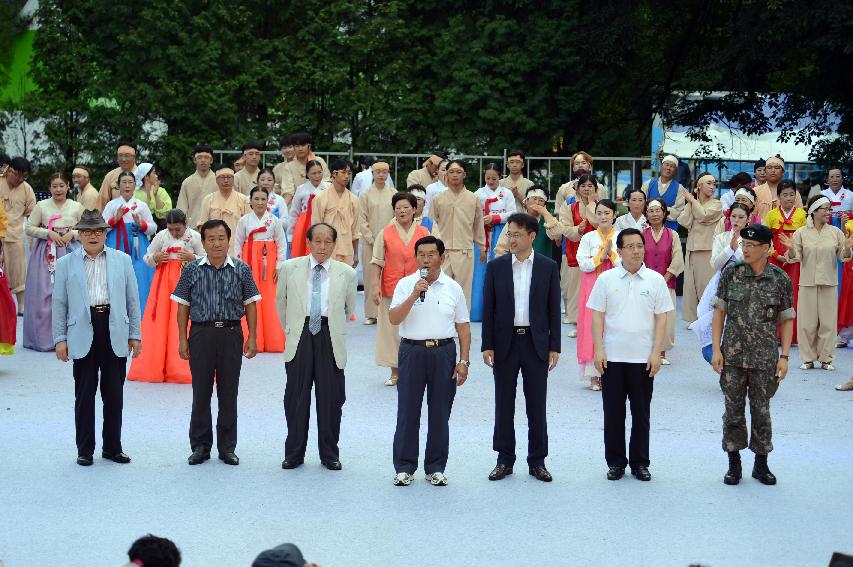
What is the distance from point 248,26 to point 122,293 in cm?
1511

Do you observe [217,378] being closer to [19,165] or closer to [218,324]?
[218,324]

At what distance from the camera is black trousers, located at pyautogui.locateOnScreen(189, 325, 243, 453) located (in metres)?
8.30

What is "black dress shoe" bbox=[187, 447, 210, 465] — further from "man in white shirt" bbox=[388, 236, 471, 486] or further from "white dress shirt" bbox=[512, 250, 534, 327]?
"white dress shirt" bbox=[512, 250, 534, 327]

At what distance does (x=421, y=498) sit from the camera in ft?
24.7

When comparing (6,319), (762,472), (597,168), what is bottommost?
(762,472)

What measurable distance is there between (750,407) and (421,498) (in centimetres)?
216

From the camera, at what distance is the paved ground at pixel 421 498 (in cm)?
657

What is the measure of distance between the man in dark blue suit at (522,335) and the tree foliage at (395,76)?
12697 mm

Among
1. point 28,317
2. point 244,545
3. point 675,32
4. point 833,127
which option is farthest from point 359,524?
point 675,32

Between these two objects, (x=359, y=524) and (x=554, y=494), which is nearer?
(x=359, y=524)

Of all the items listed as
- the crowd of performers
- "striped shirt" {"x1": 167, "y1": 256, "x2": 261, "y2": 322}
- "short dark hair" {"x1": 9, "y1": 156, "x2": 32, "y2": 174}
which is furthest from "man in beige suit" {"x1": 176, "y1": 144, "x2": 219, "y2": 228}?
"striped shirt" {"x1": 167, "y1": 256, "x2": 261, "y2": 322}

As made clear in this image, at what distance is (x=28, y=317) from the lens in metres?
12.9

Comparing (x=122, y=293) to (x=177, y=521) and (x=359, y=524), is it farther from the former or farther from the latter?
(x=359, y=524)

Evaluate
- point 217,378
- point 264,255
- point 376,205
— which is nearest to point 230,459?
point 217,378
